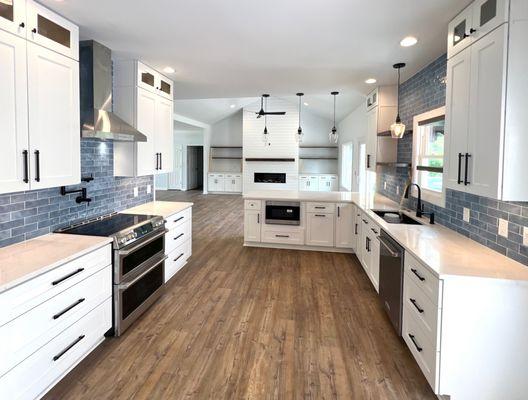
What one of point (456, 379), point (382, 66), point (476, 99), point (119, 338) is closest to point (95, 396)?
point (119, 338)

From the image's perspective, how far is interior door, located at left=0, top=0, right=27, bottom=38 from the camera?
1.98 m

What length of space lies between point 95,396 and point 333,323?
1.91m

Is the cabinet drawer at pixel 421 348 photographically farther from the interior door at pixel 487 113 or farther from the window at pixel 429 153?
the window at pixel 429 153

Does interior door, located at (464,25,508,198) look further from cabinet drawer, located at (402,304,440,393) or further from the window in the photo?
the window

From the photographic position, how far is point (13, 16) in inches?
80.7

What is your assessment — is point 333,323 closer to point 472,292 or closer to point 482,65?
A: point 472,292

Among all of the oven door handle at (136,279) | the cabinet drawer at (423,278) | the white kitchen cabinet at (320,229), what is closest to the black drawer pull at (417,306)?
the cabinet drawer at (423,278)

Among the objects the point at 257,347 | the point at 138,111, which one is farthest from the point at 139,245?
the point at 138,111

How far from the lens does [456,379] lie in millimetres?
1864

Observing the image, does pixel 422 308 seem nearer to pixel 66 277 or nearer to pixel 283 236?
pixel 66 277

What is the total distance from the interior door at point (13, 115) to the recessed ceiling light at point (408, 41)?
2973mm

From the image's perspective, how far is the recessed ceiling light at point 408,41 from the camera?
290cm

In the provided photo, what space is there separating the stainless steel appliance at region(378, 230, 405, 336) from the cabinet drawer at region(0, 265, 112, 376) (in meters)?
2.25

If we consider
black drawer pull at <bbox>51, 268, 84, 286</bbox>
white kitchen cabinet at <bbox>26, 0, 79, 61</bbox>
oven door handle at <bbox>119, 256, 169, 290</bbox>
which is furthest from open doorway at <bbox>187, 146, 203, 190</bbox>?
black drawer pull at <bbox>51, 268, 84, 286</bbox>
